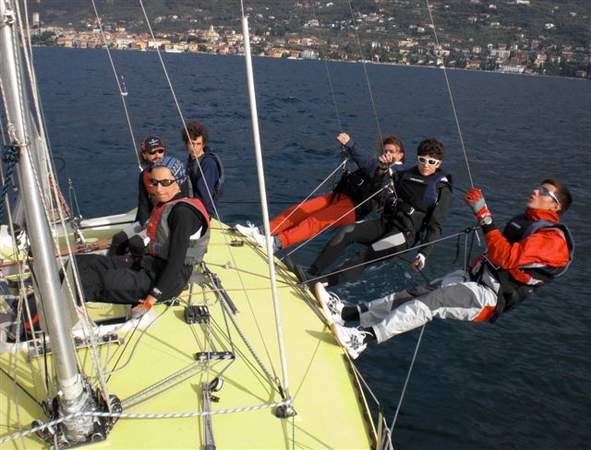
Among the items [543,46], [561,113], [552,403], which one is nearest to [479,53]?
[543,46]

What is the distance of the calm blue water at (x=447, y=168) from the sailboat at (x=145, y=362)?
1967 mm

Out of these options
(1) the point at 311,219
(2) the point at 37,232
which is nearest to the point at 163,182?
(2) the point at 37,232

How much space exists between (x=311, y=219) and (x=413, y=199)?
1224 millimetres

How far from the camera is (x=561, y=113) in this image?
129ft

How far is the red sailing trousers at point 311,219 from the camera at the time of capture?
20.6 ft

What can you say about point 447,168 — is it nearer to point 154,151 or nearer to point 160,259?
point 154,151

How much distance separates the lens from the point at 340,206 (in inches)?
261

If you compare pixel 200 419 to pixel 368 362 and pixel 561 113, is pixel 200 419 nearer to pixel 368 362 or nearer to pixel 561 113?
pixel 368 362

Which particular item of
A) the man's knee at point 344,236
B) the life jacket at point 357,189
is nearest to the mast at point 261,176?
the man's knee at point 344,236

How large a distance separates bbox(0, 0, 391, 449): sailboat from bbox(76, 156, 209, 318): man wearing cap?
23 cm

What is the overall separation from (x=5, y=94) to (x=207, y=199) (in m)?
3.59

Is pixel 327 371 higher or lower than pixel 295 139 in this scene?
higher

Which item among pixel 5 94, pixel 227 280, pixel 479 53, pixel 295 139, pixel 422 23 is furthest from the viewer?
pixel 479 53

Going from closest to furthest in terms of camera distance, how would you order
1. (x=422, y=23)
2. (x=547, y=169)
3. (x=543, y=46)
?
1. (x=547, y=169)
2. (x=422, y=23)
3. (x=543, y=46)
